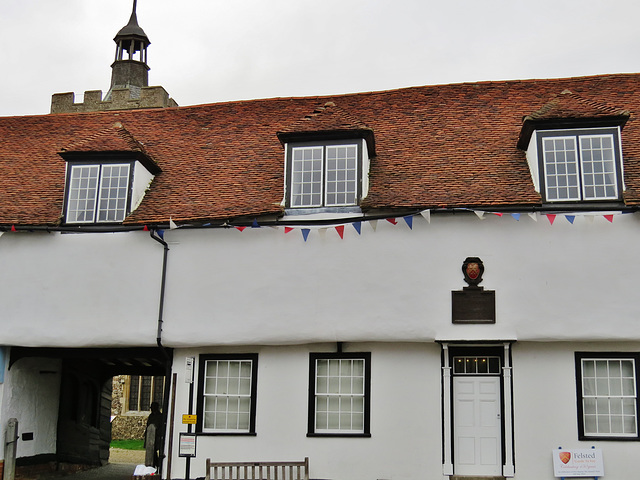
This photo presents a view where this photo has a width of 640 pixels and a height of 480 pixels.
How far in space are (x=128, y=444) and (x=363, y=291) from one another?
2012cm

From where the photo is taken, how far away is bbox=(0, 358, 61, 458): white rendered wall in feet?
58.4

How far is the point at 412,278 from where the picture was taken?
52.0ft

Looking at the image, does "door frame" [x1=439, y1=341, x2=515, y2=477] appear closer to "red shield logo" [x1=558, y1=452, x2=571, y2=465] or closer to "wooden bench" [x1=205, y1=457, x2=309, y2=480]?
"red shield logo" [x1=558, y1=452, x2=571, y2=465]

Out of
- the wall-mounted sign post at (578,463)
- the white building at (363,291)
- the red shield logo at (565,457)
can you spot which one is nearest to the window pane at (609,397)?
the white building at (363,291)

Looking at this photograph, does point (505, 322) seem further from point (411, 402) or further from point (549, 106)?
point (549, 106)

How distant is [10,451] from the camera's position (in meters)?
17.3

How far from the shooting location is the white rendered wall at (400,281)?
15297 millimetres

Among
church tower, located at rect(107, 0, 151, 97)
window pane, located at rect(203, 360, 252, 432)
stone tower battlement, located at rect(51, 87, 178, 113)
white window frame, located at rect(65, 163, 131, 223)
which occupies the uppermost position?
church tower, located at rect(107, 0, 151, 97)

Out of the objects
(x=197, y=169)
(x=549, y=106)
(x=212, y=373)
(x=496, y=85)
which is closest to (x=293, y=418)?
(x=212, y=373)

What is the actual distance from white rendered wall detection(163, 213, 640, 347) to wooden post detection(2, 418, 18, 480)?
4.29 m

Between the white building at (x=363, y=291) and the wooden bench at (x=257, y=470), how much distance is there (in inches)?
11.7

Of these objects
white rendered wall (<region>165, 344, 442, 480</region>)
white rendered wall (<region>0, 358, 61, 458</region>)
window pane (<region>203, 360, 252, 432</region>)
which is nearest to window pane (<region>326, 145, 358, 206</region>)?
white rendered wall (<region>165, 344, 442, 480</region>)

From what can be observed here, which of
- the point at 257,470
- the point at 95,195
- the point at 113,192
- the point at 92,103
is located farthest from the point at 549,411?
the point at 92,103

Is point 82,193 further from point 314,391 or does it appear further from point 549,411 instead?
point 549,411
